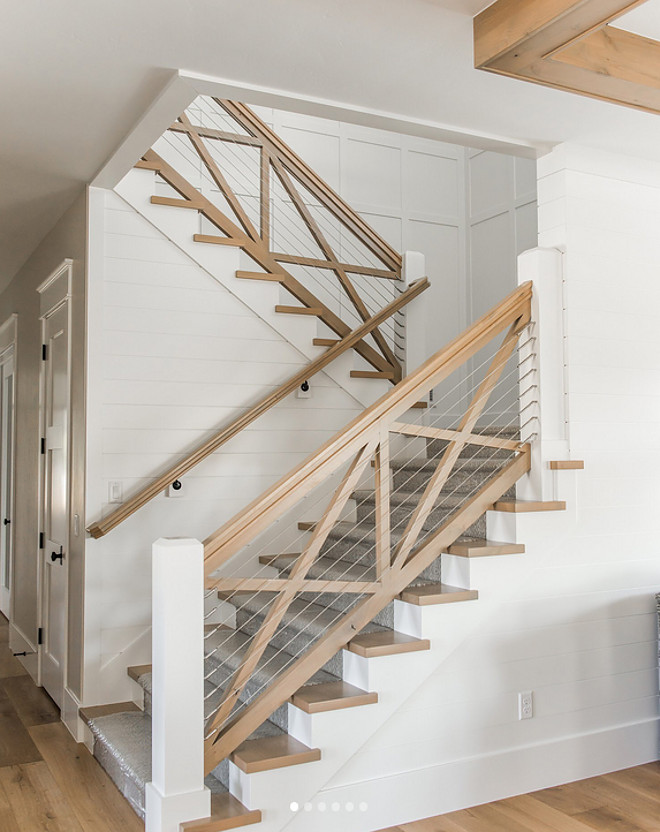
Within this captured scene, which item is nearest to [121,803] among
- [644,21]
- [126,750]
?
[126,750]

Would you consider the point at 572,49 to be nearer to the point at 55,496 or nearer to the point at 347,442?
the point at 347,442

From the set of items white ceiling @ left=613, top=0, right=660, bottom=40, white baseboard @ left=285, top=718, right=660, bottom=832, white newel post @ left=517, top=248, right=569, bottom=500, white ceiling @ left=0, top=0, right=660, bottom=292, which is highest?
white ceiling @ left=613, top=0, right=660, bottom=40

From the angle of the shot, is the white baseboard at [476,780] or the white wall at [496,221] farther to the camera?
the white wall at [496,221]

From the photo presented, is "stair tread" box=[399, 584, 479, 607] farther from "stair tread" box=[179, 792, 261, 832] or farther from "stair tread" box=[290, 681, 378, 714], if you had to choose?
"stair tread" box=[179, 792, 261, 832]

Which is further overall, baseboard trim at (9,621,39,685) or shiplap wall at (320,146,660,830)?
baseboard trim at (9,621,39,685)

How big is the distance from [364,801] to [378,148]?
4913 millimetres

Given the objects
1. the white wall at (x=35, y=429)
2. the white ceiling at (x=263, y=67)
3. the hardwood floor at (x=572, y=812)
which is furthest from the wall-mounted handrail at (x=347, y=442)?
the white wall at (x=35, y=429)

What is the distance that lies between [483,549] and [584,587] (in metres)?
0.61

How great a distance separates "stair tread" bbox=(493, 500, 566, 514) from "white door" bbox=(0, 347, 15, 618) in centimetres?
411

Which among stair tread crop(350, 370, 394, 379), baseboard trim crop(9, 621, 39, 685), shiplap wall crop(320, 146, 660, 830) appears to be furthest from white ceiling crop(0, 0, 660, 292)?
baseboard trim crop(9, 621, 39, 685)

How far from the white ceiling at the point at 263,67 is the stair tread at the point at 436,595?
1.85 metres

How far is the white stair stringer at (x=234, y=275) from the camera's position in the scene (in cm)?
400

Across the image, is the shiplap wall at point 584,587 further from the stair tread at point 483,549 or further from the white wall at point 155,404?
the white wall at point 155,404

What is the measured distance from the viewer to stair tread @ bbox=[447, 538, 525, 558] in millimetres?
3146
